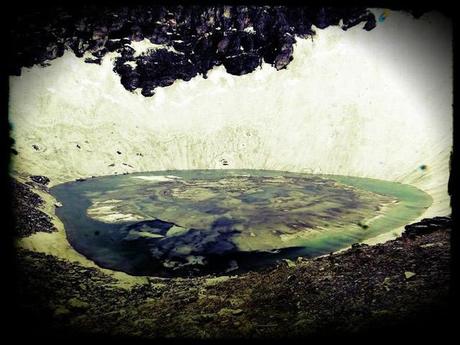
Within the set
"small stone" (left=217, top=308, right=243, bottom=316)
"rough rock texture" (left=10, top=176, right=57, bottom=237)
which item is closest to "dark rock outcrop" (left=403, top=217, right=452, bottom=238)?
"small stone" (left=217, top=308, right=243, bottom=316)

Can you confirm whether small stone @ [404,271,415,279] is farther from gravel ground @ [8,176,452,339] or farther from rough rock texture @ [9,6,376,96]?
rough rock texture @ [9,6,376,96]

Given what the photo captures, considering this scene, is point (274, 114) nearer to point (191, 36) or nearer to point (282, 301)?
point (191, 36)

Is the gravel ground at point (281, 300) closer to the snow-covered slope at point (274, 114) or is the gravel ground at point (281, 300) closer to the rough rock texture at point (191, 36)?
the snow-covered slope at point (274, 114)

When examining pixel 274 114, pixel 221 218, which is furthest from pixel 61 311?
pixel 274 114

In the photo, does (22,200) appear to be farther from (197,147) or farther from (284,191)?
(197,147)

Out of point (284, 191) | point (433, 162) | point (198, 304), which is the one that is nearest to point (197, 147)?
point (284, 191)

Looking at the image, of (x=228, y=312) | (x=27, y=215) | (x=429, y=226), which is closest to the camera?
(x=228, y=312)
